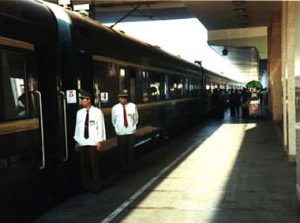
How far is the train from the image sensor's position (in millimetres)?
7102

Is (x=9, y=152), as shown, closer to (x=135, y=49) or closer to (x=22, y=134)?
(x=22, y=134)

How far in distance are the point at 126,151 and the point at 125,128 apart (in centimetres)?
55

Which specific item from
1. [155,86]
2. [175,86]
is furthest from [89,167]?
[175,86]

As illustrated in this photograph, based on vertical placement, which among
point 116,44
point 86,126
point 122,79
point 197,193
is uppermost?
point 116,44

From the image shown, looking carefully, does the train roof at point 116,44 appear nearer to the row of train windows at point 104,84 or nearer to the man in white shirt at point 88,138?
the row of train windows at point 104,84

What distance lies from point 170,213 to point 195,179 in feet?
9.85

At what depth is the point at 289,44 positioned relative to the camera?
12750 millimetres

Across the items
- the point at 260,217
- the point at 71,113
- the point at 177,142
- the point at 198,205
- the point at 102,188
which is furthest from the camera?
the point at 177,142

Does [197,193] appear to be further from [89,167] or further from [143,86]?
[143,86]

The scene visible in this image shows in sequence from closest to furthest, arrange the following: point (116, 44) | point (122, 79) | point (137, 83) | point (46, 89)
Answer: point (46, 89) < point (116, 44) < point (122, 79) < point (137, 83)

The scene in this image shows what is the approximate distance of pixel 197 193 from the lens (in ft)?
31.8

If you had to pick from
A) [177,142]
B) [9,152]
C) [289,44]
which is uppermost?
[289,44]

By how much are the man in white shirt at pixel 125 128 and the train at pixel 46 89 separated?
0.49ft

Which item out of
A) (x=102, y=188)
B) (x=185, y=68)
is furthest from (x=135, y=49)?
(x=185, y=68)
